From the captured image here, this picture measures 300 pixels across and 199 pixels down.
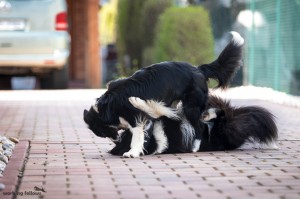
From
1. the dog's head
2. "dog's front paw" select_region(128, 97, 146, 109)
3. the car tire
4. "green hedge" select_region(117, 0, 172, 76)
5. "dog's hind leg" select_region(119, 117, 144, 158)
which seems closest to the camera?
"dog's front paw" select_region(128, 97, 146, 109)

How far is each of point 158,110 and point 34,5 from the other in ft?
32.2

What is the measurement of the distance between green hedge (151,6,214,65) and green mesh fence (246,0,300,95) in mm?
1653

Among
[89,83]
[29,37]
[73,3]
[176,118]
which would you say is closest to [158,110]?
[176,118]

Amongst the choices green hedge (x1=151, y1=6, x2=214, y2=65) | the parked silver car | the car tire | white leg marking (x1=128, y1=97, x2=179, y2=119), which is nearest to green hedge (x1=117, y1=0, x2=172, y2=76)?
green hedge (x1=151, y1=6, x2=214, y2=65)

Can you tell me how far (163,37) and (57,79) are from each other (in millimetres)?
2904

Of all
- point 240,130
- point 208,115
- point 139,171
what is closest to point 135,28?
point 208,115

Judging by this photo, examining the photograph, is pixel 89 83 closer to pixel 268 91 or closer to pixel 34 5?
pixel 34 5

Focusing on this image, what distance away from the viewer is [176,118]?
7523 mm

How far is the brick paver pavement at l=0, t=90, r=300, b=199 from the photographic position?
5609 millimetres

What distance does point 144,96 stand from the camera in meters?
7.34

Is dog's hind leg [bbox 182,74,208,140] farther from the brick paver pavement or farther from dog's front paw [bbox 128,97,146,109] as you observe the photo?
dog's front paw [bbox 128,97,146,109]

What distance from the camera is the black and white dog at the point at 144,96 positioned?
7.34m

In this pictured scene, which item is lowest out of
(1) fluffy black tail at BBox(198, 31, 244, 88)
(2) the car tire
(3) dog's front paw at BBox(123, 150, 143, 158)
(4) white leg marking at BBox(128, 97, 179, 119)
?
(2) the car tire

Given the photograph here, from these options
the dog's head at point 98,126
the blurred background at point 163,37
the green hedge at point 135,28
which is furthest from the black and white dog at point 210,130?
the green hedge at point 135,28
